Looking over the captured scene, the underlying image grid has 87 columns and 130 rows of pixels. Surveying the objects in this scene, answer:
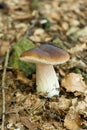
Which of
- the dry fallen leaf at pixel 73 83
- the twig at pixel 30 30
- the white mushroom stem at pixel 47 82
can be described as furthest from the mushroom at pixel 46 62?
the twig at pixel 30 30

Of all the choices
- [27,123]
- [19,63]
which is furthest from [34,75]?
[27,123]

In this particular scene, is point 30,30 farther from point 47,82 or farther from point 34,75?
point 47,82

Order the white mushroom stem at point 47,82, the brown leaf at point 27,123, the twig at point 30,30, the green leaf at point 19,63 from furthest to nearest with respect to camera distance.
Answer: the twig at point 30,30
the green leaf at point 19,63
the white mushroom stem at point 47,82
the brown leaf at point 27,123

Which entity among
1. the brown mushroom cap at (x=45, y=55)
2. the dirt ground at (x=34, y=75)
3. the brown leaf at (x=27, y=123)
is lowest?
the brown leaf at (x=27, y=123)

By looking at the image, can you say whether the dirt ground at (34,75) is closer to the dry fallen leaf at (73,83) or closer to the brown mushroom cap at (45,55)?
the dry fallen leaf at (73,83)

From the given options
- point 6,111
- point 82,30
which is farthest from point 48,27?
point 6,111

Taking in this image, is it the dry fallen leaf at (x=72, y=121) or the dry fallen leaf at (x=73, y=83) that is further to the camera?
the dry fallen leaf at (x=73, y=83)
